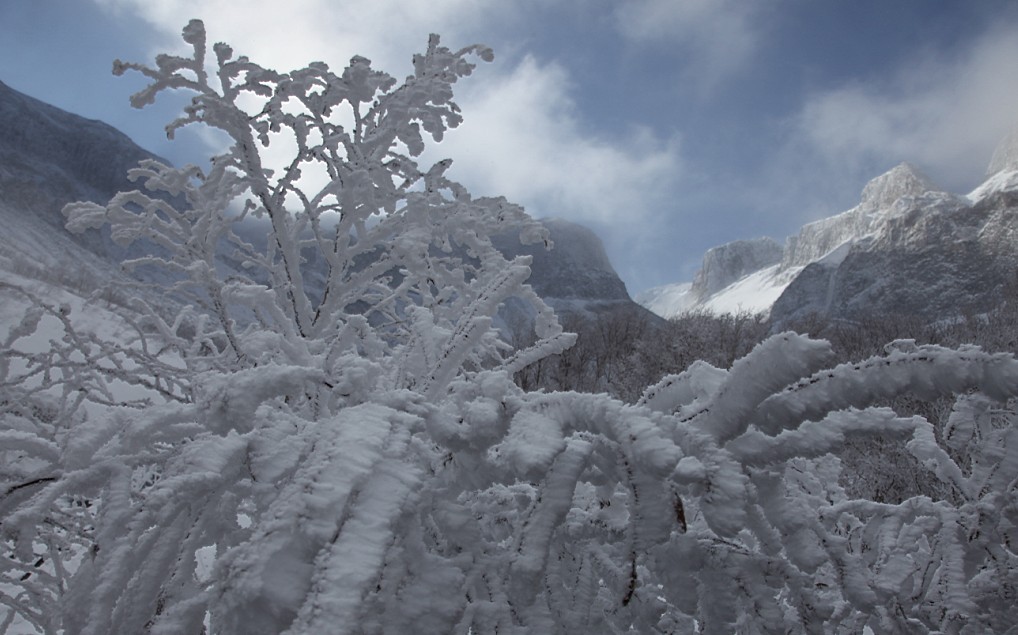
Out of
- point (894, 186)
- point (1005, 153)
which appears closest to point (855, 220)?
point (894, 186)

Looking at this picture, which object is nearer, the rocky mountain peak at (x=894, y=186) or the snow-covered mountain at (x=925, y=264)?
the snow-covered mountain at (x=925, y=264)

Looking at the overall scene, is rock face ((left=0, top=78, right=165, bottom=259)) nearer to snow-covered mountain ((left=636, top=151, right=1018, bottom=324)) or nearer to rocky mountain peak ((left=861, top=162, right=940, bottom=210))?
snow-covered mountain ((left=636, top=151, right=1018, bottom=324))

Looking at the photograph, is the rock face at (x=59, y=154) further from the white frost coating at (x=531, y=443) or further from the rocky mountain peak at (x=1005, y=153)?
the rocky mountain peak at (x=1005, y=153)

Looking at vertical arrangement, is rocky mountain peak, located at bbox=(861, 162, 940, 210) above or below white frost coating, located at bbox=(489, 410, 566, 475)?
above

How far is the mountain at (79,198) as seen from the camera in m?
37.6

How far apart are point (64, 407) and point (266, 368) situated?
282 cm

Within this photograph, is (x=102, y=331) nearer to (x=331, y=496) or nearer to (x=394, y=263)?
(x=394, y=263)

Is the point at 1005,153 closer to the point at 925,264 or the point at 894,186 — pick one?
the point at 894,186

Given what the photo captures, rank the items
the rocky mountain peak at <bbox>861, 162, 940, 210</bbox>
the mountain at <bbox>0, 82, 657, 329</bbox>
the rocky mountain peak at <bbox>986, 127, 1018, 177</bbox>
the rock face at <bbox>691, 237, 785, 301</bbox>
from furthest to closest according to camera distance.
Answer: the rock face at <bbox>691, 237, 785, 301</bbox>, the rocky mountain peak at <bbox>861, 162, 940, 210</bbox>, the rocky mountain peak at <bbox>986, 127, 1018, 177</bbox>, the mountain at <bbox>0, 82, 657, 329</bbox>

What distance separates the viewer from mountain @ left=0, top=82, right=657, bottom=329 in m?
37.6

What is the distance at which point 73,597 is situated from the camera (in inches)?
28.3

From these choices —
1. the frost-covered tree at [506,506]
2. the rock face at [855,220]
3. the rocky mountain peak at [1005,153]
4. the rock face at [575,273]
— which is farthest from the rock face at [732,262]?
the frost-covered tree at [506,506]

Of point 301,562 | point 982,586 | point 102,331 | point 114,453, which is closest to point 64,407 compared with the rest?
point 114,453

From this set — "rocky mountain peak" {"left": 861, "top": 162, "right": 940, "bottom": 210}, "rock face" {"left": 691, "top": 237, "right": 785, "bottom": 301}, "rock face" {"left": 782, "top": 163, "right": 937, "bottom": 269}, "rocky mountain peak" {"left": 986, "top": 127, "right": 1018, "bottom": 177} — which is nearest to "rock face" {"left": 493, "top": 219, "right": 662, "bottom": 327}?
"rock face" {"left": 782, "top": 163, "right": 937, "bottom": 269}
